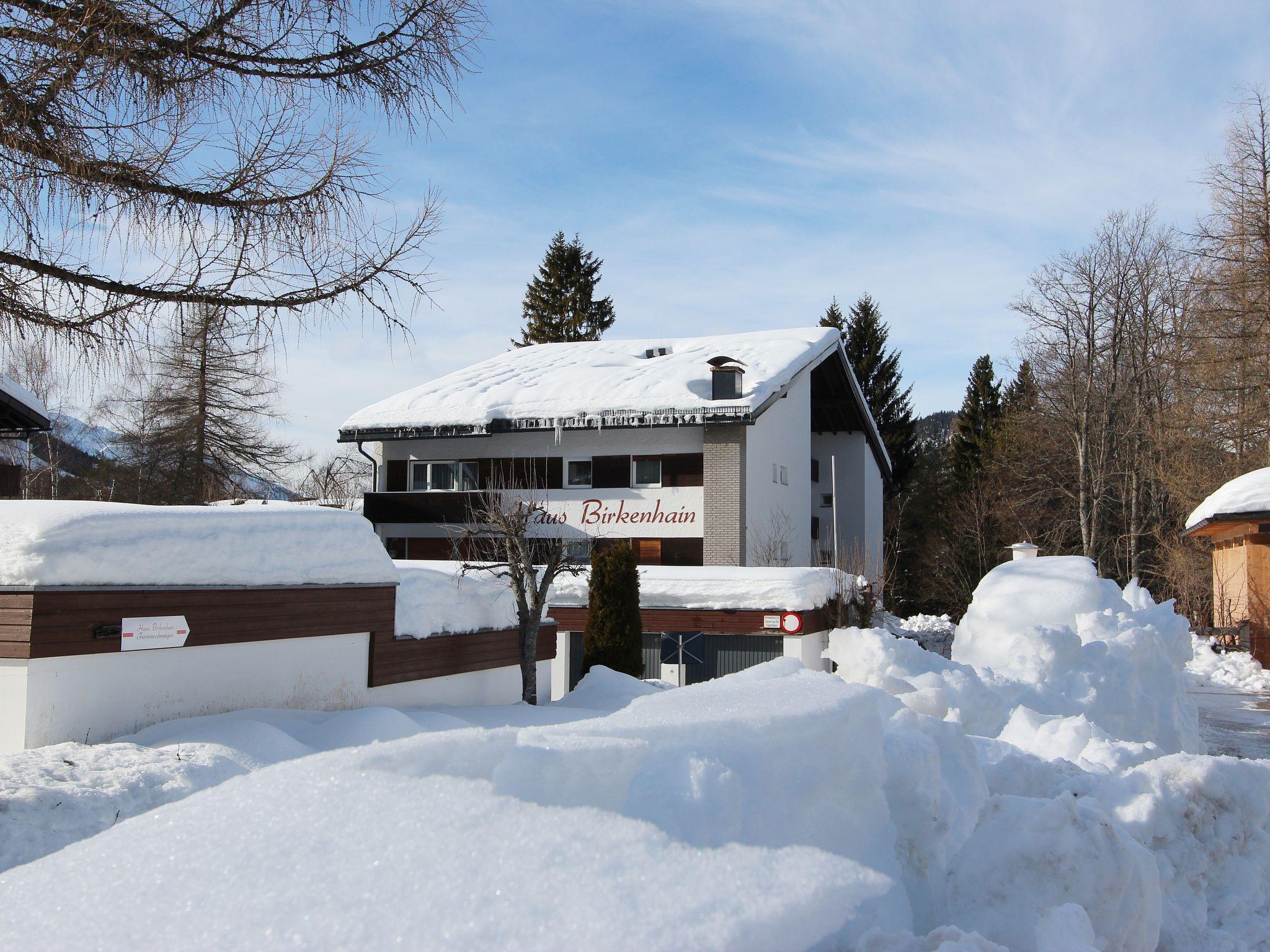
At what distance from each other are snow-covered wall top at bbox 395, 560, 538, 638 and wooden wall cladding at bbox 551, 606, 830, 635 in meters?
5.38

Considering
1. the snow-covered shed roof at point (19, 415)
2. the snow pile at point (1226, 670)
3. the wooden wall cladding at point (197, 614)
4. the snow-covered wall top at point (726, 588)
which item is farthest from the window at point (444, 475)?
the snow pile at point (1226, 670)

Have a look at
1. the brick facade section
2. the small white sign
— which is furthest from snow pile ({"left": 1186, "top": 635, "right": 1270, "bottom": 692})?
the small white sign

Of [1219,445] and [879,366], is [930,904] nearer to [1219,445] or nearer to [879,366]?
[1219,445]

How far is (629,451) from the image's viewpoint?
2431 cm

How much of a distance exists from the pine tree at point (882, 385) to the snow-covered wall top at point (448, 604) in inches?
1232

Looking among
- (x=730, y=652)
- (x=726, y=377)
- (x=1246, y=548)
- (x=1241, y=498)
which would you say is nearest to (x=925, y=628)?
(x=1246, y=548)

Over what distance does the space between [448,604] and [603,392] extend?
13809 millimetres

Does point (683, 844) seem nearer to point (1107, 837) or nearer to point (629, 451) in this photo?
point (1107, 837)

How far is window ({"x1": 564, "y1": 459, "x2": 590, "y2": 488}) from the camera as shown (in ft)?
81.4

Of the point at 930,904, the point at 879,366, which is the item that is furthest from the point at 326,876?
the point at 879,366

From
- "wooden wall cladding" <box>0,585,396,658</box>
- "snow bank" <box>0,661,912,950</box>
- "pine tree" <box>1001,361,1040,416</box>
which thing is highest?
"pine tree" <box>1001,361,1040,416</box>

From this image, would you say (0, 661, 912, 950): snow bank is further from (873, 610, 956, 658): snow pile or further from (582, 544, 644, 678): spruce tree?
(873, 610, 956, 658): snow pile

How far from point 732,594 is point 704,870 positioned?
51.4ft

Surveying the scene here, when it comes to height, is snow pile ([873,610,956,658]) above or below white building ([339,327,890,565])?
below
